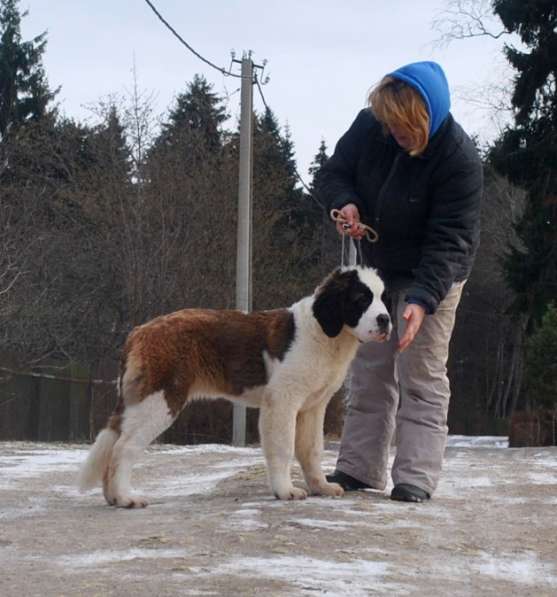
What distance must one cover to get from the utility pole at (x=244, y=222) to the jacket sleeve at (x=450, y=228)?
14.0 metres

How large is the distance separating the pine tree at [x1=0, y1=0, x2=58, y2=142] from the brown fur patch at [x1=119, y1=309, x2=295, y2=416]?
3879cm

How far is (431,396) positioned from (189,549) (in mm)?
2433

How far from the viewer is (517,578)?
4.79 m

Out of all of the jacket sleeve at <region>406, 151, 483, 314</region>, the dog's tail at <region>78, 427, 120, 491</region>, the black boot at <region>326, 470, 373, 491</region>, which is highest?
the jacket sleeve at <region>406, 151, 483, 314</region>

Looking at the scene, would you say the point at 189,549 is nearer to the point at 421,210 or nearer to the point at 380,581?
the point at 380,581

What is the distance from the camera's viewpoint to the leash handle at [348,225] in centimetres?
668

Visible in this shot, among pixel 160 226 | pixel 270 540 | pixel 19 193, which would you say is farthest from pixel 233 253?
pixel 270 540

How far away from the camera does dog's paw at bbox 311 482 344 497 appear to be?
674 centimetres

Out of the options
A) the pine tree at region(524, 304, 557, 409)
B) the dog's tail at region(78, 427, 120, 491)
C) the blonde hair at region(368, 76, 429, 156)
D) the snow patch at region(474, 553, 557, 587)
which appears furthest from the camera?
the pine tree at region(524, 304, 557, 409)

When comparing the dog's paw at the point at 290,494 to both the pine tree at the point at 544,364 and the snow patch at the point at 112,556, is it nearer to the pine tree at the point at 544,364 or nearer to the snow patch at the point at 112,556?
the snow patch at the point at 112,556

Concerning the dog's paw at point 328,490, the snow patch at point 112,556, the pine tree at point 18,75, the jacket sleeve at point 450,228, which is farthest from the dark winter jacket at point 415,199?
the pine tree at point 18,75

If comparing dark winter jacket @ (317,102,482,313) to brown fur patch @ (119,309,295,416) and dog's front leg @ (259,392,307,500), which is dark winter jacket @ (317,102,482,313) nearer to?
brown fur patch @ (119,309,295,416)

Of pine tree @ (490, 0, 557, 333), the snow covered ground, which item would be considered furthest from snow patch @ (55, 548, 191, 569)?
pine tree @ (490, 0, 557, 333)

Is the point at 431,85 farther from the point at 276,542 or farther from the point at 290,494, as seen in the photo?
the point at 276,542
